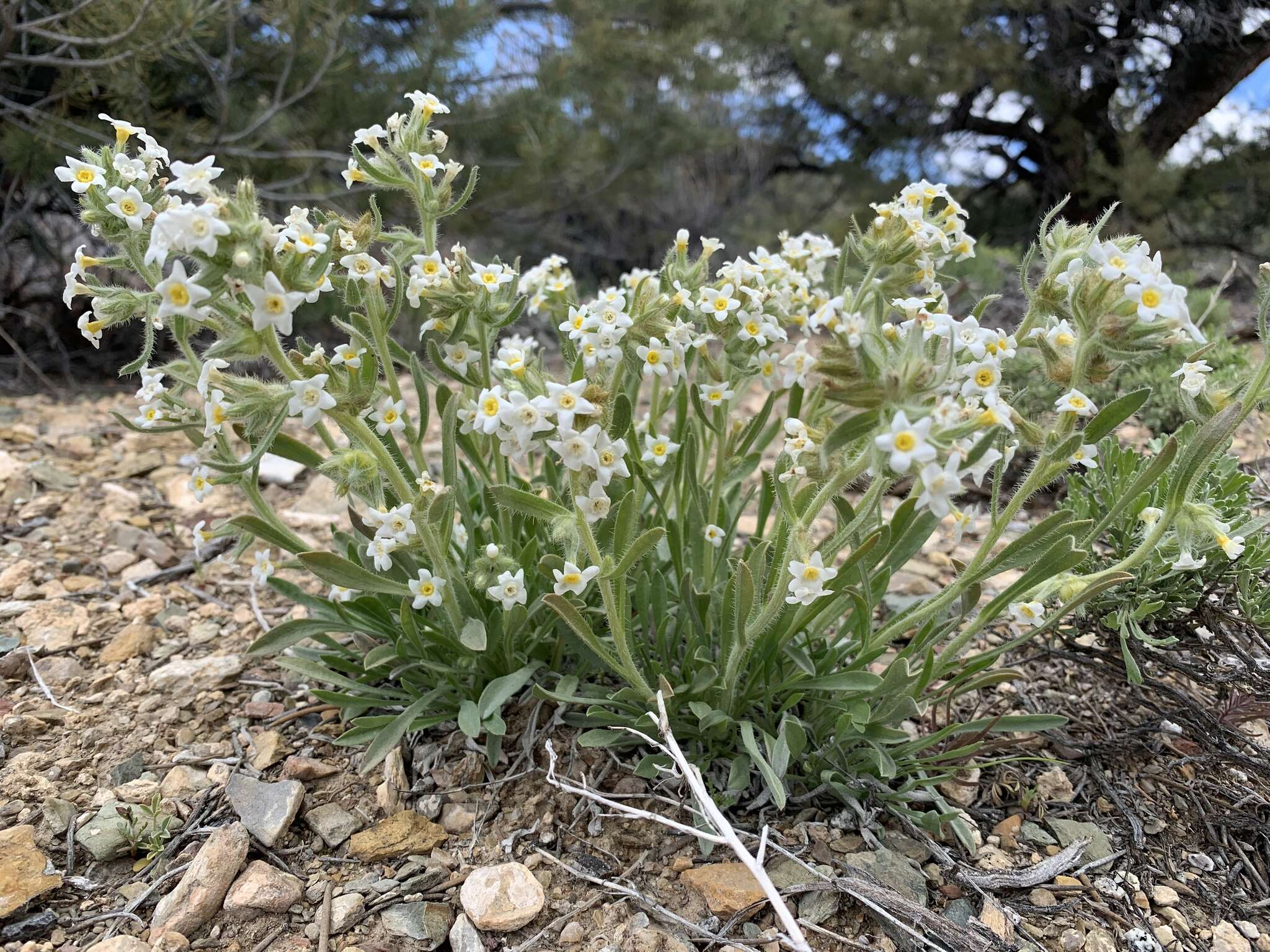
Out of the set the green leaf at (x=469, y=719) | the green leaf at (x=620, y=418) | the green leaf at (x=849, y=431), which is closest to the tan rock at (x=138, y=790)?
the green leaf at (x=469, y=719)

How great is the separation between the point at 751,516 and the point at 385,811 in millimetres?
2312

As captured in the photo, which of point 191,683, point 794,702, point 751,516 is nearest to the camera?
point 794,702

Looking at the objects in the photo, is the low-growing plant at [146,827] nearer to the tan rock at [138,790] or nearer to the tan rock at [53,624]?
the tan rock at [138,790]

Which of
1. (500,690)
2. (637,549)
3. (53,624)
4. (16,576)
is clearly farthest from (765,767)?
(16,576)

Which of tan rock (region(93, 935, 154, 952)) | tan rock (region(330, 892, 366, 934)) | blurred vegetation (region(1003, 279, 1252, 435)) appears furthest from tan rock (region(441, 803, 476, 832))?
blurred vegetation (region(1003, 279, 1252, 435))

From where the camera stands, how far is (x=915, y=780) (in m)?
2.14

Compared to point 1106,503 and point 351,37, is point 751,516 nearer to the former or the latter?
point 1106,503

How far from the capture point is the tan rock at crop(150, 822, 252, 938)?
1.89m

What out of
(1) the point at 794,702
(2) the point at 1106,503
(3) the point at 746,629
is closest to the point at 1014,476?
(2) the point at 1106,503

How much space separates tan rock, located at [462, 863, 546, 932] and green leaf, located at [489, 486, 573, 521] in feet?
2.77

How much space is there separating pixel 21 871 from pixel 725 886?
161cm

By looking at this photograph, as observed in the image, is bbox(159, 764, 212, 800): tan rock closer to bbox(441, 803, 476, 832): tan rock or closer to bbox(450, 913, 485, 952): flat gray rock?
bbox(441, 803, 476, 832): tan rock

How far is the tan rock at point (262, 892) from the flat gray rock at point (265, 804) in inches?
4.1

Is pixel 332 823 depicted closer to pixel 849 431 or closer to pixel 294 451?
pixel 294 451
